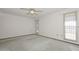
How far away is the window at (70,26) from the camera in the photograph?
1547mm

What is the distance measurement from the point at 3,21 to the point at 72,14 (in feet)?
5.44

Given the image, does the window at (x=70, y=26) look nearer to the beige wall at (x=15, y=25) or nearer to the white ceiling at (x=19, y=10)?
the white ceiling at (x=19, y=10)

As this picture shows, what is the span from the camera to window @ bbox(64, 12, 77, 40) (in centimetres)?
155

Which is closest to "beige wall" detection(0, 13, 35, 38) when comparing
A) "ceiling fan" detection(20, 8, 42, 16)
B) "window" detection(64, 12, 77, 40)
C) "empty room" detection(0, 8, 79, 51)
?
"empty room" detection(0, 8, 79, 51)

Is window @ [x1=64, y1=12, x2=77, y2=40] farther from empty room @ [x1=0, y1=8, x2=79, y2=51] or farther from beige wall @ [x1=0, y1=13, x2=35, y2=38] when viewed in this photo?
beige wall @ [x1=0, y1=13, x2=35, y2=38]

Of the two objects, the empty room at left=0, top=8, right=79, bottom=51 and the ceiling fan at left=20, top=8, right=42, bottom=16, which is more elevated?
the ceiling fan at left=20, top=8, right=42, bottom=16

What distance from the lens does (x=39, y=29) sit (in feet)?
5.61

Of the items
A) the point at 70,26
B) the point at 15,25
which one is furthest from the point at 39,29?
the point at 70,26

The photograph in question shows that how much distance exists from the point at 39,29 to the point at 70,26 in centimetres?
75

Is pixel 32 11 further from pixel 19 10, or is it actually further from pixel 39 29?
pixel 39 29

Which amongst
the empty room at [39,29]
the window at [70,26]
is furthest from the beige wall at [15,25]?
the window at [70,26]

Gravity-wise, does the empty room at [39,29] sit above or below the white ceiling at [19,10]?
below
